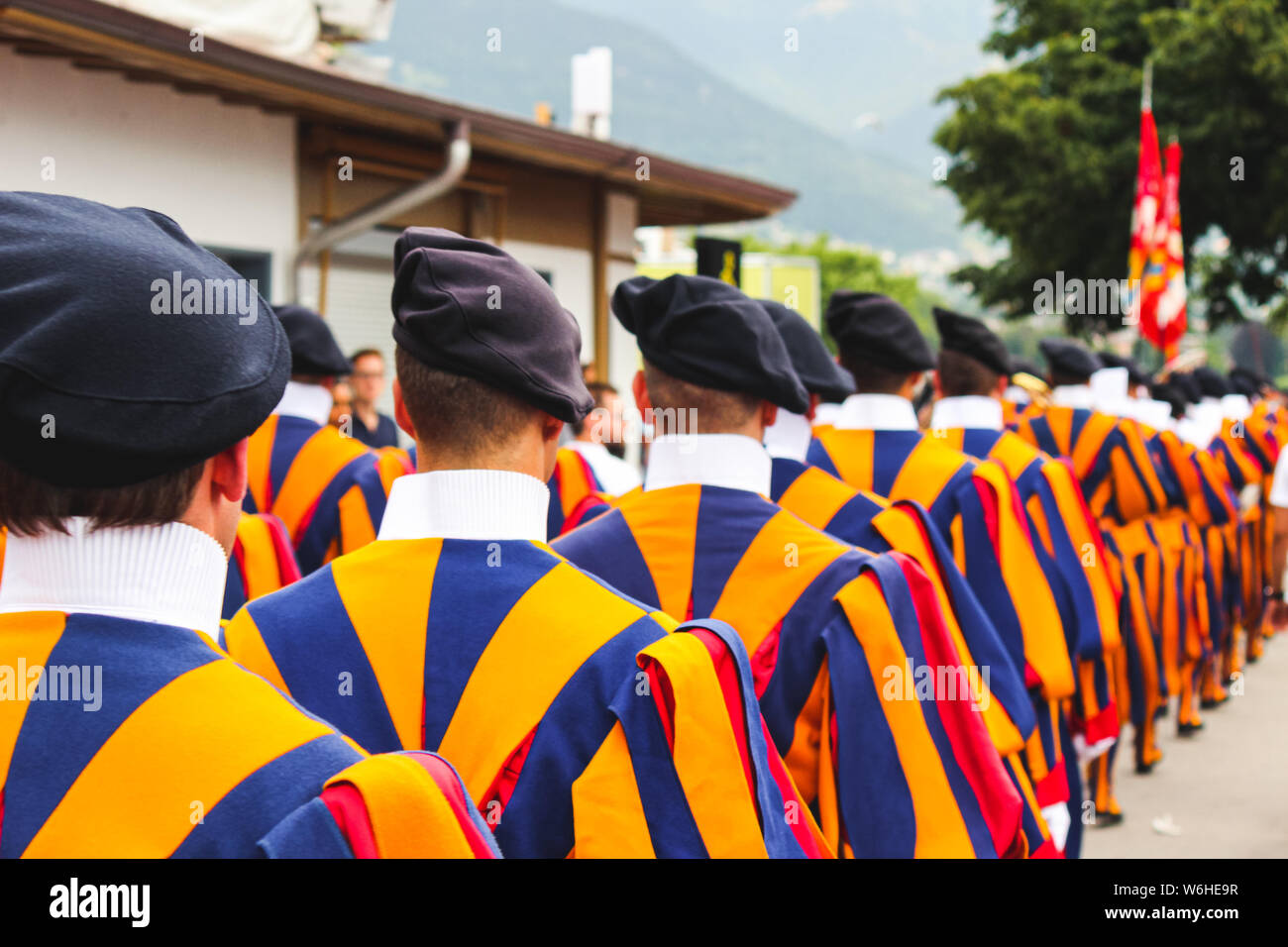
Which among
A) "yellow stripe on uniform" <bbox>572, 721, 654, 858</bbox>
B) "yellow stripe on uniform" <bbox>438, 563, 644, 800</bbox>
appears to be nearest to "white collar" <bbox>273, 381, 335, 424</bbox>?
"yellow stripe on uniform" <bbox>438, 563, 644, 800</bbox>

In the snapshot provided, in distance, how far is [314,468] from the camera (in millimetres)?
5121

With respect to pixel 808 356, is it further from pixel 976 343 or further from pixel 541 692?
pixel 541 692

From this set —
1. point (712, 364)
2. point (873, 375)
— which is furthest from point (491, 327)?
point (873, 375)

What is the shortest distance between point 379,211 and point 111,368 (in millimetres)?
8396

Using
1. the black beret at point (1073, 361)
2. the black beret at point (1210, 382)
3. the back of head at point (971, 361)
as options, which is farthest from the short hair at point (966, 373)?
A: the black beret at point (1210, 382)

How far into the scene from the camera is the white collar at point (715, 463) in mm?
2996

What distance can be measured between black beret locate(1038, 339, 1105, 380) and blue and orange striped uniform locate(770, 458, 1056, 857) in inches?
179

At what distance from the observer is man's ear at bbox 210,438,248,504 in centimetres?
152

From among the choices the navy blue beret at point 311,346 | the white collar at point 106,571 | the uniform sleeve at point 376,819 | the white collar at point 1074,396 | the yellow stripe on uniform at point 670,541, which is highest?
the navy blue beret at point 311,346

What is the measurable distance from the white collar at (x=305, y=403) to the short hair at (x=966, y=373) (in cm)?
252

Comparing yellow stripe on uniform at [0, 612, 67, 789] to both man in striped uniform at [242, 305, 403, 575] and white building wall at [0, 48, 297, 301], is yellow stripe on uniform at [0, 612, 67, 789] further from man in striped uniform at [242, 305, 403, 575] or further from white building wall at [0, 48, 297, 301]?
white building wall at [0, 48, 297, 301]

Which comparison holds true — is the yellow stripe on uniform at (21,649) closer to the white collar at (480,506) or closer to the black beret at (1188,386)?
the white collar at (480,506)

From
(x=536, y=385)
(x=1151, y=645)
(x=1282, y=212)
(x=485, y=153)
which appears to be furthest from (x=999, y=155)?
(x=536, y=385)

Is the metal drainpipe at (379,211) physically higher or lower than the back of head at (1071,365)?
higher
